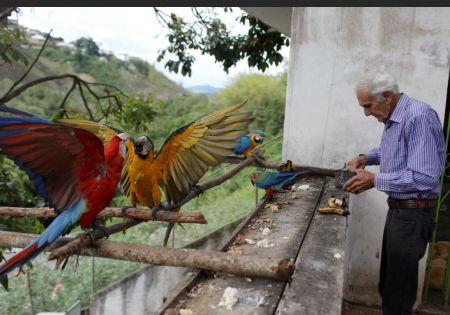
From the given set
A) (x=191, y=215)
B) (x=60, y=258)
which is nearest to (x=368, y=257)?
(x=191, y=215)

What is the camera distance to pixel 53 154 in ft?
5.42

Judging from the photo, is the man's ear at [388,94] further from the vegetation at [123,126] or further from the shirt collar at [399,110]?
the vegetation at [123,126]

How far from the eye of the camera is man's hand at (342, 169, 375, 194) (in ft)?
7.36

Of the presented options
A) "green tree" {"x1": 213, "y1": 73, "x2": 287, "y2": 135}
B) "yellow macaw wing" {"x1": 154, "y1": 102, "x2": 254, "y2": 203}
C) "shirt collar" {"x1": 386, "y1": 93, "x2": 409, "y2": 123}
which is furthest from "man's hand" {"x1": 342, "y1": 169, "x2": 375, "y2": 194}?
"green tree" {"x1": 213, "y1": 73, "x2": 287, "y2": 135}

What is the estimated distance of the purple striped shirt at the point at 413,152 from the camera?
207 cm

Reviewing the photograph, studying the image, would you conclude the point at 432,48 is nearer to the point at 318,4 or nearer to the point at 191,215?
the point at 318,4

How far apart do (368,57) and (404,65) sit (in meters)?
0.29

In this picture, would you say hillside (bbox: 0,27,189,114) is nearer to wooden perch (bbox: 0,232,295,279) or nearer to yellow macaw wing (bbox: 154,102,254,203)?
yellow macaw wing (bbox: 154,102,254,203)

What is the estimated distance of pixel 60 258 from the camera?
60.1 inches

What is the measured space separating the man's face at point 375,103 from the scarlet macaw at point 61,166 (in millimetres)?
1330

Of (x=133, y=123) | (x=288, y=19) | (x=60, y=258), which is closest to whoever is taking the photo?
(x=60, y=258)

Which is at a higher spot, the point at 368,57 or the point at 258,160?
the point at 368,57

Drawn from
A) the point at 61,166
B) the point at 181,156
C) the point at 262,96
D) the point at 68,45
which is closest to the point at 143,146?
the point at 181,156

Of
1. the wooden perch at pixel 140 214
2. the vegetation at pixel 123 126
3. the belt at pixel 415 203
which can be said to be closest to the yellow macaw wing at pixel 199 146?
the wooden perch at pixel 140 214
